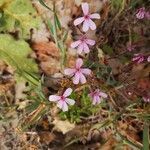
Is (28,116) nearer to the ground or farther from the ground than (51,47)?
nearer to the ground

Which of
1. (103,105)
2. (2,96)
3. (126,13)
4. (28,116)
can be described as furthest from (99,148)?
(126,13)

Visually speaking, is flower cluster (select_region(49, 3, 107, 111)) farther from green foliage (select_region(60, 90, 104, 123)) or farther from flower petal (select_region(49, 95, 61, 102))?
green foliage (select_region(60, 90, 104, 123))

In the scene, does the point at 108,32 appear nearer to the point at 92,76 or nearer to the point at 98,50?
the point at 98,50

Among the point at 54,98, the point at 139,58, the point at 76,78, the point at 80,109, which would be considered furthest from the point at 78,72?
the point at 80,109

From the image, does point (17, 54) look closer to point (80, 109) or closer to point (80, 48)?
point (80, 109)

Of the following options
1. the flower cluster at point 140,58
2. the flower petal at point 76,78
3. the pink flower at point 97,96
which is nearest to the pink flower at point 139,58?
the flower cluster at point 140,58

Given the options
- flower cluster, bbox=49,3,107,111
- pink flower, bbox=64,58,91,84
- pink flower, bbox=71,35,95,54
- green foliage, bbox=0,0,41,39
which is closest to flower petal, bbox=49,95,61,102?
flower cluster, bbox=49,3,107,111
